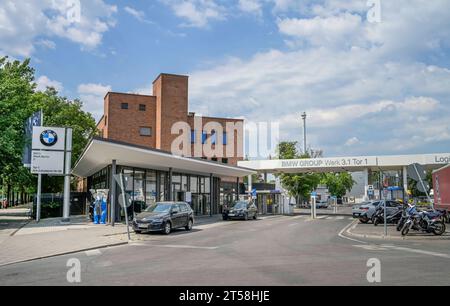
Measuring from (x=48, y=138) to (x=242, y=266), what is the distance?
20339 millimetres

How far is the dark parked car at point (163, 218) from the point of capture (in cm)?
2000

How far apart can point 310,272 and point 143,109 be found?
141 ft

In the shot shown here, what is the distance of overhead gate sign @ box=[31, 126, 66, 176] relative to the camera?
26.6 m

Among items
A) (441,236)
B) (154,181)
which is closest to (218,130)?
(154,181)

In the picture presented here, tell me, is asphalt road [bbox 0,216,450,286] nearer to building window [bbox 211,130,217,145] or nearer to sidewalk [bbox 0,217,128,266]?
sidewalk [bbox 0,217,128,266]

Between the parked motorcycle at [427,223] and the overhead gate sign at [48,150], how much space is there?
19770mm

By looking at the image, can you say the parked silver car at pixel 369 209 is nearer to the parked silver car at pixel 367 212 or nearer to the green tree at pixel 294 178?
the parked silver car at pixel 367 212

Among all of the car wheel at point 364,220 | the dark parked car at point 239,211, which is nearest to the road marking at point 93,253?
the dark parked car at point 239,211

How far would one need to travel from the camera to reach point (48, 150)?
88.6 feet

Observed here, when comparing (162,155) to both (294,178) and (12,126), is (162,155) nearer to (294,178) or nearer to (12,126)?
(12,126)

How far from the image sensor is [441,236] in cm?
1925

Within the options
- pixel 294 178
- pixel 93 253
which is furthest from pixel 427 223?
pixel 294 178

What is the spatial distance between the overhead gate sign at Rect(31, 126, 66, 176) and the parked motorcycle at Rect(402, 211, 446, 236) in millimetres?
19770
